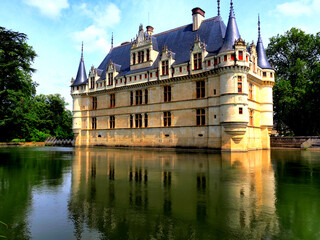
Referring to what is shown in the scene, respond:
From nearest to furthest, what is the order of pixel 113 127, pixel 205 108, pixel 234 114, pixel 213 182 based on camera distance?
pixel 213 182, pixel 234 114, pixel 205 108, pixel 113 127

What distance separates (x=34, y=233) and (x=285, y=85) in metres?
42.1

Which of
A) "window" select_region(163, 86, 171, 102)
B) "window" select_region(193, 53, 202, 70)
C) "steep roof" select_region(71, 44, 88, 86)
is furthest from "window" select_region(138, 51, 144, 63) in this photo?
"steep roof" select_region(71, 44, 88, 86)

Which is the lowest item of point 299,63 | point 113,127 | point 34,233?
point 34,233

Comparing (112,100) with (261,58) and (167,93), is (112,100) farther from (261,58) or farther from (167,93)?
(261,58)

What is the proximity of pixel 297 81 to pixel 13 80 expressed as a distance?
39576 millimetres

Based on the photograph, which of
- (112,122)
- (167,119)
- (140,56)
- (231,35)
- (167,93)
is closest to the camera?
(231,35)

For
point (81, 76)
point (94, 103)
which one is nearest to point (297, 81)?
point (94, 103)

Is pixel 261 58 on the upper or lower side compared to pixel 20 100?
upper

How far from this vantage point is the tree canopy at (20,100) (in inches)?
963

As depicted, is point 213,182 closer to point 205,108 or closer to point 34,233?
point 34,233

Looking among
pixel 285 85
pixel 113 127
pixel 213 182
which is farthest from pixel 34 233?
pixel 285 85

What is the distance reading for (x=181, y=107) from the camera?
3234cm

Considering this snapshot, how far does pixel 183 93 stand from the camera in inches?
1272

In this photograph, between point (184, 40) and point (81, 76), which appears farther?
point (81, 76)
